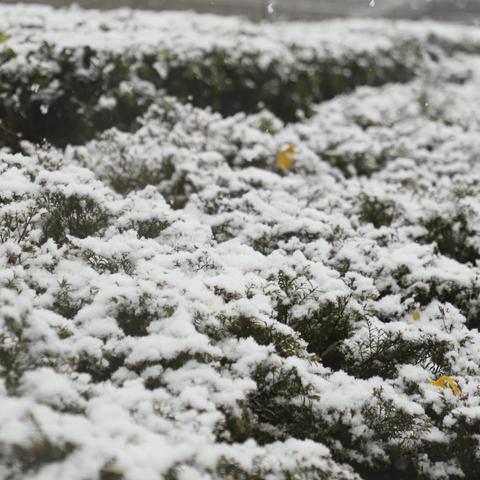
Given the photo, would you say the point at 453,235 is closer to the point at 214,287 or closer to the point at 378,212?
the point at 378,212

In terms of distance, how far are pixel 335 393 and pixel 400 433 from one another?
34 cm

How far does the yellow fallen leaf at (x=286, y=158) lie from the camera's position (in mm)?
5086

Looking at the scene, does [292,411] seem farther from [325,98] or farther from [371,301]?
[325,98]

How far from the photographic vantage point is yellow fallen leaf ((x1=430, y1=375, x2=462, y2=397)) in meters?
2.75

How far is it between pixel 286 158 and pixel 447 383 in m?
2.80

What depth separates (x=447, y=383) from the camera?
279 cm

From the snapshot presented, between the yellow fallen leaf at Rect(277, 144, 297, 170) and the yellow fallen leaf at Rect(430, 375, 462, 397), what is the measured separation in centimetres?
269

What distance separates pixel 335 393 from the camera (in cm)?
252

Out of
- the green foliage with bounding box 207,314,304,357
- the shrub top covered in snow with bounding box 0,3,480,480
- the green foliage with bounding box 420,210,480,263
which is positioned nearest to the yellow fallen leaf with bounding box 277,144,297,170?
the shrub top covered in snow with bounding box 0,3,480,480

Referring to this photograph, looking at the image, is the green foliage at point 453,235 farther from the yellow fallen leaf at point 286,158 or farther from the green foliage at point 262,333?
the green foliage at point 262,333

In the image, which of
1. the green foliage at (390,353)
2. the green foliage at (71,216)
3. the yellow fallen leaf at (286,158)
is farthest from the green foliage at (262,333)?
the yellow fallen leaf at (286,158)

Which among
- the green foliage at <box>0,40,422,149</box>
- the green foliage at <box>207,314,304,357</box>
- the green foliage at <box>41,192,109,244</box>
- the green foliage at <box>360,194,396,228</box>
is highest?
the green foliage at <box>0,40,422,149</box>

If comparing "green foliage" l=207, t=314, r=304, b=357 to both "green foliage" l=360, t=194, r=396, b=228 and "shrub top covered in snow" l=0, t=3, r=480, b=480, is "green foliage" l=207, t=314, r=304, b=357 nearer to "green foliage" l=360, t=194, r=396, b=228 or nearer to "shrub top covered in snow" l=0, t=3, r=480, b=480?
"shrub top covered in snow" l=0, t=3, r=480, b=480

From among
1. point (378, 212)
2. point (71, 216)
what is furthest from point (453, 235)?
point (71, 216)
